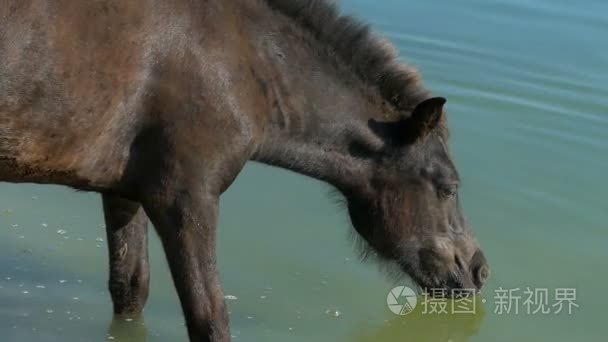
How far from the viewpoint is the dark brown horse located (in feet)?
13.7

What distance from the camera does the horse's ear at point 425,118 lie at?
188 inches

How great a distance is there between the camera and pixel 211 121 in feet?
14.5

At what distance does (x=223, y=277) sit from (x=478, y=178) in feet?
8.10

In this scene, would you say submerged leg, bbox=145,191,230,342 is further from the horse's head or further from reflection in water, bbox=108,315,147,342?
reflection in water, bbox=108,315,147,342

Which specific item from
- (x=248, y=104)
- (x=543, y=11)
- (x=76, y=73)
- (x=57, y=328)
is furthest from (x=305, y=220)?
(x=543, y=11)

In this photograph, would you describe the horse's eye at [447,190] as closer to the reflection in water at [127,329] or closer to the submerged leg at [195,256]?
the submerged leg at [195,256]

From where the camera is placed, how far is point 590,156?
858 centimetres

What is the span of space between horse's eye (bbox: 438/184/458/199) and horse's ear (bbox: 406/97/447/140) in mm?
289

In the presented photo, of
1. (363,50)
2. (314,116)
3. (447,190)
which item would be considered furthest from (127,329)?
(363,50)

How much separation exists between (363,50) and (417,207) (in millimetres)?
800

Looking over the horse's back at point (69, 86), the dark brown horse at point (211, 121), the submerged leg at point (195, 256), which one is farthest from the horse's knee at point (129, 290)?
the horse's back at point (69, 86)

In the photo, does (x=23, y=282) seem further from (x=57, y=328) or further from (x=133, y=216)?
(x=133, y=216)

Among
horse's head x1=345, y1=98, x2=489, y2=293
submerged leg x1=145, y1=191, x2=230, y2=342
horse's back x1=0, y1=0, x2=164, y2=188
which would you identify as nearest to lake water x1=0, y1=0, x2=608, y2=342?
horse's head x1=345, y1=98, x2=489, y2=293

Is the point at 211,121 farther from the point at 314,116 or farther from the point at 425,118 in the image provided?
the point at 425,118
